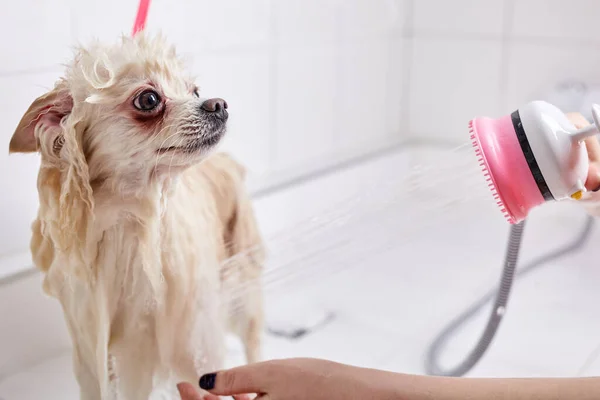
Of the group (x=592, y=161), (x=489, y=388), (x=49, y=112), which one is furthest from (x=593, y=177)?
(x=49, y=112)

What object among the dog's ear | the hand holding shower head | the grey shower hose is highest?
the dog's ear

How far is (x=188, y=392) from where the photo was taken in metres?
0.86

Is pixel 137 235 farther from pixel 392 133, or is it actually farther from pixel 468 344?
pixel 392 133

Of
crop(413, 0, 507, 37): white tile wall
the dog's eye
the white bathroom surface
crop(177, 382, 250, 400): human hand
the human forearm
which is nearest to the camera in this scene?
the human forearm

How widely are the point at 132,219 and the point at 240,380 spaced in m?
0.21

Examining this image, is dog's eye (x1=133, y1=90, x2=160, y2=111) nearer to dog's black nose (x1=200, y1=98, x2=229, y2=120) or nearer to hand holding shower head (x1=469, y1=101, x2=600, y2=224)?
dog's black nose (x1=200, y1=98, x2=229, y2=120)

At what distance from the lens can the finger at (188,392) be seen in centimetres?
85

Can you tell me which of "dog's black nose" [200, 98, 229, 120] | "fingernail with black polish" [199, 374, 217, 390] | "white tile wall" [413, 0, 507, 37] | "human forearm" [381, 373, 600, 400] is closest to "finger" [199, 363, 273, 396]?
"fingernail with black polish" [199, 374, 217, 390]

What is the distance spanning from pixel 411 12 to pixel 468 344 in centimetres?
90

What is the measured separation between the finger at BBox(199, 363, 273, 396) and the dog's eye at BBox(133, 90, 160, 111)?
300 mm

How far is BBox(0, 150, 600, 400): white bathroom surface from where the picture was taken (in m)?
1.17

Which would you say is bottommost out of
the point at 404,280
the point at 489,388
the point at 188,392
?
the point at 404,280

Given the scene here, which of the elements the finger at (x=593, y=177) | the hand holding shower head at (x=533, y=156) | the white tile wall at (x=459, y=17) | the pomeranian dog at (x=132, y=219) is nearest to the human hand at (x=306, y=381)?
the pomeranian dog at (x=132, y=219)

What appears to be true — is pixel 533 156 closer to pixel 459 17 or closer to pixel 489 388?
pixel 489 388
